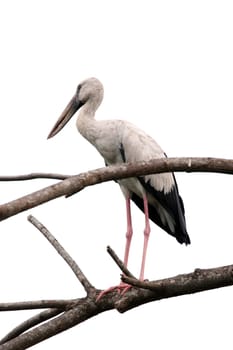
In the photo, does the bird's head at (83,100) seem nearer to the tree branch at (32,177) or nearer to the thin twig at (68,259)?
the thin twig at (68,259)

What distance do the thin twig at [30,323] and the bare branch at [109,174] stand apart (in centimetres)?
154

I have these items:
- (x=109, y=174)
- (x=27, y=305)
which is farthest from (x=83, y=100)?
(x=109, y=174)

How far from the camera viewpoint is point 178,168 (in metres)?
4.50

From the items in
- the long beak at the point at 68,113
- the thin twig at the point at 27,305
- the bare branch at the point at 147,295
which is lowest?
the bare branch at the point at 147,295

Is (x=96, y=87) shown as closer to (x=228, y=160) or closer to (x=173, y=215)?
(x=173, y=215)

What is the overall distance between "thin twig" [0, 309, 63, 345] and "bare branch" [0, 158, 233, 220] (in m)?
1.54

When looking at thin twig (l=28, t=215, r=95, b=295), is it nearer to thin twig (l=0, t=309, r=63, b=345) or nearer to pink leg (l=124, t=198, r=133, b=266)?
thin twig (l=0, t=309, r=63, b=345)

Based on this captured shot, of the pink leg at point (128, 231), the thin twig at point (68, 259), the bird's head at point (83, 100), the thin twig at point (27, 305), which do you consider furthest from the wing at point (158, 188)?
the thin twig at point (27, 305)

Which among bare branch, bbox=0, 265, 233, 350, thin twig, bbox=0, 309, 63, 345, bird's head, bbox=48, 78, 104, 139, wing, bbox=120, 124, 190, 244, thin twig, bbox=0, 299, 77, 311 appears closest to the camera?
thin twig, bbox=0, 299, 77, 311

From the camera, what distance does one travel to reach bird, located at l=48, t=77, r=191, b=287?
891cm

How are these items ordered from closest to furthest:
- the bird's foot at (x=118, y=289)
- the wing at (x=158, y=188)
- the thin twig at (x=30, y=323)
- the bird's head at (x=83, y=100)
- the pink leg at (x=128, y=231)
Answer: the thin twig at (x=30, y=323) → the bird's foot at (x=118, y=289) → the wing at (x=158, y=188) → the pink leg at (x=128, y=231) → the bird's head at (x=83, y=100)

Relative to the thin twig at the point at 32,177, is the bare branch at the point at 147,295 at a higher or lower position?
lower

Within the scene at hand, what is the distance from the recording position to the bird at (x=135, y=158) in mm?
8906

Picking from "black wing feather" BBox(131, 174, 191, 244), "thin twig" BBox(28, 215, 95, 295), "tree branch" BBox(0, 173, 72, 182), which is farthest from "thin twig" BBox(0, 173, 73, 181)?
"black wing feather" BBox(131, 174, 191, 244)
